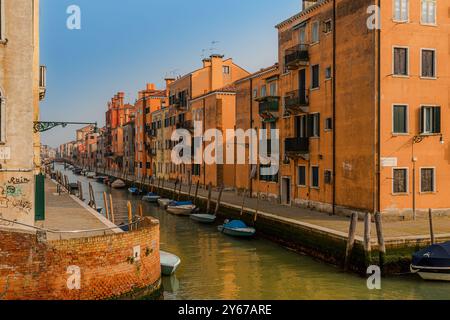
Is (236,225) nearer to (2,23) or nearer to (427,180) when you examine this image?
(427,180)

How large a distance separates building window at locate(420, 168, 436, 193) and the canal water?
7.01m

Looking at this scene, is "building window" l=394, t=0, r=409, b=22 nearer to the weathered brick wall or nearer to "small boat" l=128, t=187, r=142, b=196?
the weathered brick wall

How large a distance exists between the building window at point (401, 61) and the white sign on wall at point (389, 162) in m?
3.93

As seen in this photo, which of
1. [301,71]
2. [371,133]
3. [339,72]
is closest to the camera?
[371,133]

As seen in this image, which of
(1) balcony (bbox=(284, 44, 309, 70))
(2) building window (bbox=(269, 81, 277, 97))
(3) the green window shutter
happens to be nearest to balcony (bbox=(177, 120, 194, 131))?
(2) building window (bbox=(269, 81, 277, 97))

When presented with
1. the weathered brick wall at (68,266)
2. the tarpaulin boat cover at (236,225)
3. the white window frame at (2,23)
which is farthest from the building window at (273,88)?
the weathered brick wall at (68,266)

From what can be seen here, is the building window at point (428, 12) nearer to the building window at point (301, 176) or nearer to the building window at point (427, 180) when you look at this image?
the building window at point (427, 180)

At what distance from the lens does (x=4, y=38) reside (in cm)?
1445

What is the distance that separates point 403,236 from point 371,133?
18.9ft

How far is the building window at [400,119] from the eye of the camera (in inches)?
878

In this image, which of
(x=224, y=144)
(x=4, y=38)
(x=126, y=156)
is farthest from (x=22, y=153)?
(x=126, y=156)

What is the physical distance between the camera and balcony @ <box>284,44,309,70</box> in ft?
90.2

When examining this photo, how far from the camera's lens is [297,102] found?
2789 centimetres
